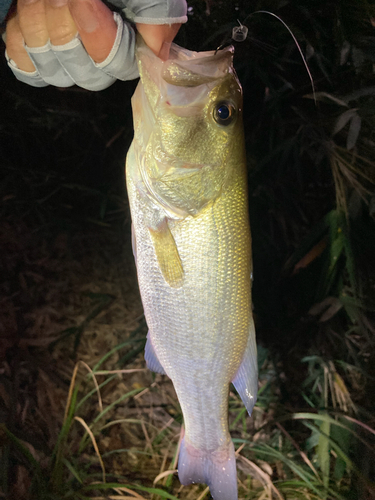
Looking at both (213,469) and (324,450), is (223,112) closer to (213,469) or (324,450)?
(213,469)

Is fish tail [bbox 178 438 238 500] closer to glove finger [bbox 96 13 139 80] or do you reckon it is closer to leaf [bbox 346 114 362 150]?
glove finger [bbox 96 13 139 80]

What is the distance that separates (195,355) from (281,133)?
120 cm

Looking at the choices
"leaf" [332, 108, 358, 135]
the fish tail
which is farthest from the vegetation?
the fish tail

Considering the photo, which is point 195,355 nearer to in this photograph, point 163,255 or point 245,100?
point 163,255

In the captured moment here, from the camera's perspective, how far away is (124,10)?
69 centimetres

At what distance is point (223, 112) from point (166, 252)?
15.4 inches

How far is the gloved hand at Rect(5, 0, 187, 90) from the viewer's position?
604 mm

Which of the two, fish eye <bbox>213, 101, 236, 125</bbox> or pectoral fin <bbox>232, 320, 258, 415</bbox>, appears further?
pectoral fin <bbox>232, 320, 258, 415</bbox>

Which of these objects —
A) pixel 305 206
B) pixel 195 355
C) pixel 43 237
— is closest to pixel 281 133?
pixel 305 206

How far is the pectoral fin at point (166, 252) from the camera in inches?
30.3

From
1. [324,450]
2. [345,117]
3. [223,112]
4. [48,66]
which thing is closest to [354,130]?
[345,117]

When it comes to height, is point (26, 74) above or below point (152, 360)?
above

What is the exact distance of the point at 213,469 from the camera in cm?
92

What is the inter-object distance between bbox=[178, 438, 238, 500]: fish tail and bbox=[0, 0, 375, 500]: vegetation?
0.60 metres
